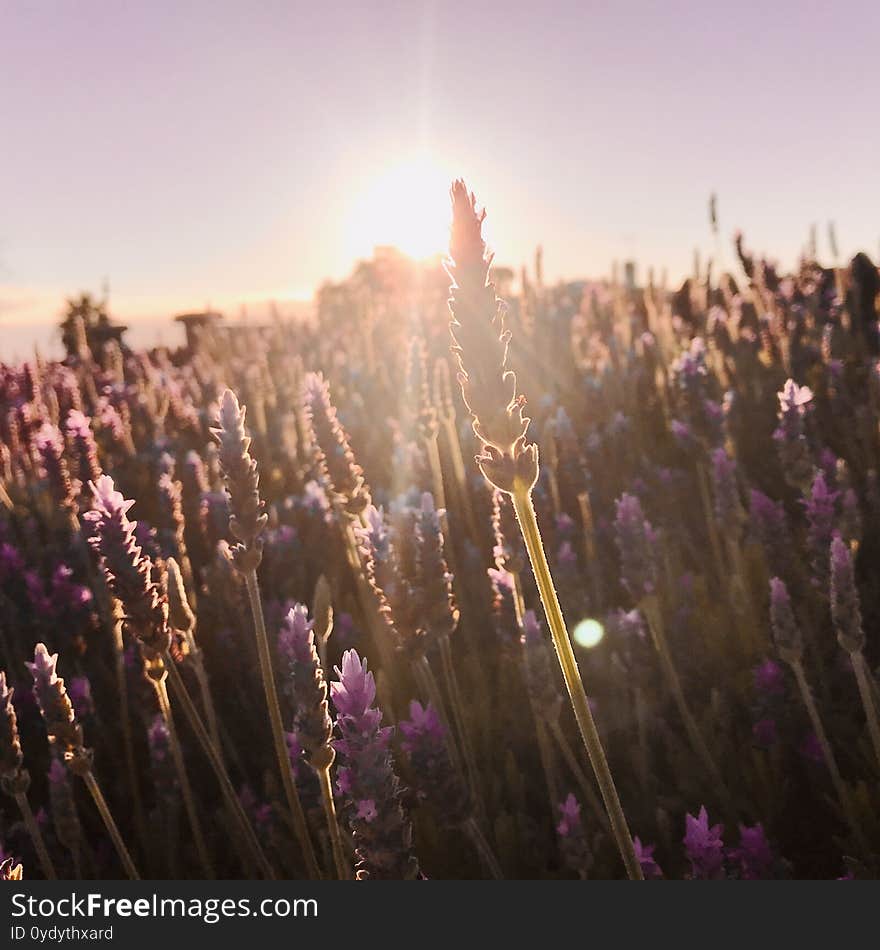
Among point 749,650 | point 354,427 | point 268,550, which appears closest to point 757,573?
point 749,650

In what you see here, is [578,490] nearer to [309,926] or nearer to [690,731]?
[690,731]

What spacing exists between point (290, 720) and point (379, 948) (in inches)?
75.7

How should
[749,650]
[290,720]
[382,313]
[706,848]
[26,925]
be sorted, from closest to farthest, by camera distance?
[26,925]
[706,848]
[749,650]
[290,720]
[382,313]

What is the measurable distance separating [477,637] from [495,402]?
2.41 metres

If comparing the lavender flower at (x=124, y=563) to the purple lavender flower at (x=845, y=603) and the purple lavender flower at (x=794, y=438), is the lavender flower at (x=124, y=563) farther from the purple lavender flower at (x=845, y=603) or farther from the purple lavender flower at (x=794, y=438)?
the purple lavender flower at (x=794, y=438)

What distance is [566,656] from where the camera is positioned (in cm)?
102

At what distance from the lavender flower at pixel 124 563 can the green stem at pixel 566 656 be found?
3.30ft

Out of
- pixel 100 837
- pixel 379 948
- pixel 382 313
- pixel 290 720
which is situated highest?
pixel 382 313

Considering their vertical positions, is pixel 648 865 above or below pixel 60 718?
below

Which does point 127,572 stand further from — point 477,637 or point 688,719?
point 477,637

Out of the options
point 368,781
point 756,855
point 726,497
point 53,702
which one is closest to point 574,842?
point 756,855

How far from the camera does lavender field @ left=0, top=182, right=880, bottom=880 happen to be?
5.48 ft

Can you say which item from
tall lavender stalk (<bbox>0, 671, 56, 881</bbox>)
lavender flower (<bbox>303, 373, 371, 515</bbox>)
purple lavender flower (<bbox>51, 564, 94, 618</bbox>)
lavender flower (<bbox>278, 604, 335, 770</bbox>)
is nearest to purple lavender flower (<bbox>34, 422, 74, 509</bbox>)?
purple lavender flower (<bbox>51, 564, 94, 618</bbox>)

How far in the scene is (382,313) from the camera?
9523 mm
